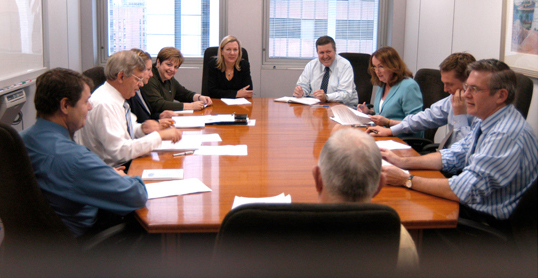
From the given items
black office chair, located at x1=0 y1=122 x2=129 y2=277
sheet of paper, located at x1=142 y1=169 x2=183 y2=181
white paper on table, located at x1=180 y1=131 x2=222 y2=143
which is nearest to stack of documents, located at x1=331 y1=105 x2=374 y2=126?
white paper on table, located at x1=180 y1=131 x2=222 y2=143

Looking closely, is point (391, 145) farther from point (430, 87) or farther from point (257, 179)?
point (430, 87)

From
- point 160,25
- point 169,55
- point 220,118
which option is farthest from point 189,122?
point 160,25

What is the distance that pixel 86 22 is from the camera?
18.7ft

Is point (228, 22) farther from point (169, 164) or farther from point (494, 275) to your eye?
point (494, 275)

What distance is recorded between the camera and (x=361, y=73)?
5016 millimetres

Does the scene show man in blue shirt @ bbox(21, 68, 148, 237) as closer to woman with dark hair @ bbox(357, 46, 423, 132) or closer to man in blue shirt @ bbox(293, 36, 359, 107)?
woman with dark hair @ bbox(357, 46, 423, 132)

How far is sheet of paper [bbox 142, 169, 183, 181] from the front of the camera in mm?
2027

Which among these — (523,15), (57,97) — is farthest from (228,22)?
(57,97)

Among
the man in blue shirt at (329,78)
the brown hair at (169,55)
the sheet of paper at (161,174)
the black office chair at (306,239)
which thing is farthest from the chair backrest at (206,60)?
the black office chair at (306,239)

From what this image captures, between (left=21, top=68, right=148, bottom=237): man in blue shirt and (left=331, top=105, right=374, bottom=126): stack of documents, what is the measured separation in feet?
6.56

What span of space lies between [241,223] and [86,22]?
17.9 feet

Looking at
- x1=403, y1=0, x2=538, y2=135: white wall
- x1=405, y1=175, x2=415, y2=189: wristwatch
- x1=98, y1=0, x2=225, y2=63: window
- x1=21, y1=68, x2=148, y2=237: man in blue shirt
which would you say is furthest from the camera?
x1=98, y1=0, x2=225, y2=63: window

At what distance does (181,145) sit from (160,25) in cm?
380

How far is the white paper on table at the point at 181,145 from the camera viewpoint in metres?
2.58
